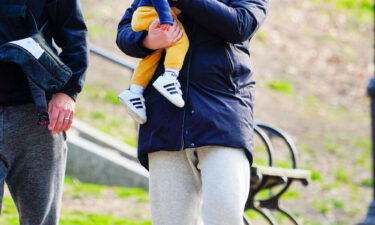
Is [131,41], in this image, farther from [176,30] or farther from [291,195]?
[291,195]

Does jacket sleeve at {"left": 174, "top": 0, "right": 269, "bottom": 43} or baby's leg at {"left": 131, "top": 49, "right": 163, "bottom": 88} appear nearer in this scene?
jacket sleeve at {"left": 174, "top": 0, "right": 269, "bottom": 43}

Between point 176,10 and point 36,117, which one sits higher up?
point 176,10

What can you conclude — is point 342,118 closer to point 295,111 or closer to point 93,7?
point 295,111

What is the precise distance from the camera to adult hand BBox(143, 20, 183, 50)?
3756 millimetres

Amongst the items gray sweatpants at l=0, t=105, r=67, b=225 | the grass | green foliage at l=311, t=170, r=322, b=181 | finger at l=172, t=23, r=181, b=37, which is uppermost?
finger at l=172, t=23, r=181, b=37

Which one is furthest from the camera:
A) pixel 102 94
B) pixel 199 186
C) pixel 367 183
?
pixel 102 94

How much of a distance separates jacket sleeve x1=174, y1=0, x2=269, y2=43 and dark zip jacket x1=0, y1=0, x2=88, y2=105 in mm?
602

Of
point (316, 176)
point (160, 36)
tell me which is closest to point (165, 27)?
point (160, 36)

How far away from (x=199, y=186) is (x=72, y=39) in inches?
36.2

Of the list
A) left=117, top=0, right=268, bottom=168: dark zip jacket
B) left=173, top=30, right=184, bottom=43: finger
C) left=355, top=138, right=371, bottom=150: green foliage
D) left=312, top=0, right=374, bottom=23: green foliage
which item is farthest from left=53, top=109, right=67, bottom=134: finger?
left=312, top=0, right=374, bottom=23: green foliage

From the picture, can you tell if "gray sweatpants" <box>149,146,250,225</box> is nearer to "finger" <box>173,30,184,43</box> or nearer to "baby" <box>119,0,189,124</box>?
"baby" <box>119,0,189,124</box>

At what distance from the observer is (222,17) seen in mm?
3734

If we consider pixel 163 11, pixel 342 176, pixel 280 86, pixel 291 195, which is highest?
Result: pixel 163 11

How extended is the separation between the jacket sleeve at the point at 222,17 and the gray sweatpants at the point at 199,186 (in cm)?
49
